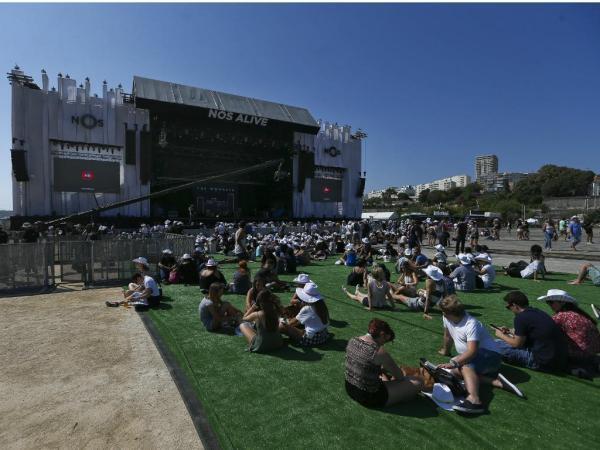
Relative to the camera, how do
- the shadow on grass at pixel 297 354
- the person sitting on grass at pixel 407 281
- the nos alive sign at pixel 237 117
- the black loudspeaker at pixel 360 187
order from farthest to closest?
1. the black loudspeaker at pixel 360 187
2. the nos alive sign at pixel 237 117
3. the person sitting on grass at pixel 407 281
4. the shadow on grass at pixel 297 354

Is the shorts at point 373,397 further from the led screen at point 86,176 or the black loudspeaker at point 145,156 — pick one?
the led screen at point 86,176

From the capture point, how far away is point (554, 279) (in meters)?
11.6

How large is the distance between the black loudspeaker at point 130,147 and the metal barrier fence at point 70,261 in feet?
63.6

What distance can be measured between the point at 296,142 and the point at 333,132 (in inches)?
207

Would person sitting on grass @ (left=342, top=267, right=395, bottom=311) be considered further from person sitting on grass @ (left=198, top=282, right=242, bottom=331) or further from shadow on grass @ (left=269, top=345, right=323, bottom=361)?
person sitting on grass @ (left=198, top=282, right=242, bottom=331)

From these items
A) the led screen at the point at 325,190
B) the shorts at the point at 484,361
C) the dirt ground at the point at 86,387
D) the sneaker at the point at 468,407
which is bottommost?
the dirt ground at the point at 86,387

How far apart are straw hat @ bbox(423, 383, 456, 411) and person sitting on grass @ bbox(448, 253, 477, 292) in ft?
20.4

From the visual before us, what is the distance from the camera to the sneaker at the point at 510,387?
410cm

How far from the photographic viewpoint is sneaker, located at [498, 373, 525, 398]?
4098 mm

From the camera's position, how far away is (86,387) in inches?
176

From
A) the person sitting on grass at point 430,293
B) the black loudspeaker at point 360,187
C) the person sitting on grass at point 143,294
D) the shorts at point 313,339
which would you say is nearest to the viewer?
the shorts at point 313,339

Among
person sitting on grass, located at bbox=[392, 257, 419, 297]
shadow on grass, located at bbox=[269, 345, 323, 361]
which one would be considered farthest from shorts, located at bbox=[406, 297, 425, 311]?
shadow on grass, located at bbox=[269, 345, 323, 361]

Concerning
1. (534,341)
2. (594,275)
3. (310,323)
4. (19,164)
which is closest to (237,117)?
(19,164)

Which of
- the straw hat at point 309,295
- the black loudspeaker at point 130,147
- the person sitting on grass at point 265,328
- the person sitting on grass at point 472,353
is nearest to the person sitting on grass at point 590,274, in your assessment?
the person sitting on grass at point 472,353
